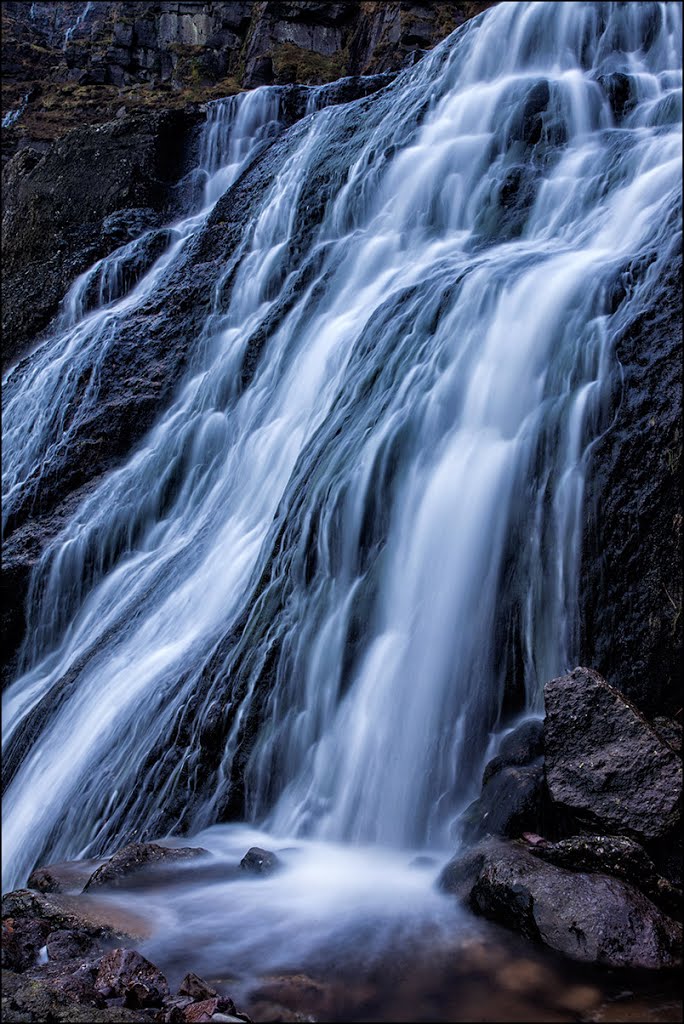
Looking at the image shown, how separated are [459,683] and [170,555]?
401 cm

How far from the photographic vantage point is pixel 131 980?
2736mm

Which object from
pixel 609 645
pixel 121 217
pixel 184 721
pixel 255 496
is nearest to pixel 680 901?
pixel 609 645

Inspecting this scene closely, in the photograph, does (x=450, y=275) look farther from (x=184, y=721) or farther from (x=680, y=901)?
(x=680, y=901)

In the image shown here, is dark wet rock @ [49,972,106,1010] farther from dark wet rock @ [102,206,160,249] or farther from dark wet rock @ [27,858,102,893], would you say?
dark wet rock @ [102,206,160,249]

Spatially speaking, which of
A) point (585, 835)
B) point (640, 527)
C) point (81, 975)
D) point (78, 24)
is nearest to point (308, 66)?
point (78, 24)

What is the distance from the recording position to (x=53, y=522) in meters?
9.69

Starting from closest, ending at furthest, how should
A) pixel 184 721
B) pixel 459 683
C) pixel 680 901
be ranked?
pixel 680 901
pixel 459 683
pixel 184 721

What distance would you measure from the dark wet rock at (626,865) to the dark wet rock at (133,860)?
6.66 feet

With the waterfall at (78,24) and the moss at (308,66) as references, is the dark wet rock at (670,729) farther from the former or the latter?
the waterfall at (78,24)

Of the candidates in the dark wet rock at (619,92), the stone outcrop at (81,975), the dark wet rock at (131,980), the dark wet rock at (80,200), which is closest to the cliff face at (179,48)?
the dark wet rock at (80,200)

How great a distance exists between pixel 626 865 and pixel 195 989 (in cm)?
154

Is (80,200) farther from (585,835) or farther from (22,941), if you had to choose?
(585,835)

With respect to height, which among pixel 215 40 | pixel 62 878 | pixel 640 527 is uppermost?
pixel 215 40

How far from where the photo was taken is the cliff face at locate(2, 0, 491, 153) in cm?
1273
